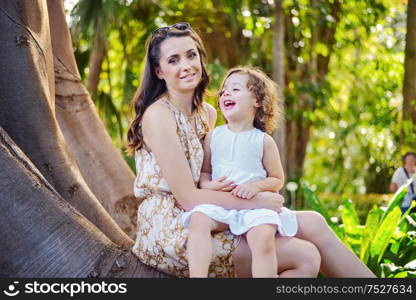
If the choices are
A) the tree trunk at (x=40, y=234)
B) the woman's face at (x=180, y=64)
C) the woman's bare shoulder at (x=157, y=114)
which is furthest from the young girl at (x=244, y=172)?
the tree trunk at (x=40, y=234)

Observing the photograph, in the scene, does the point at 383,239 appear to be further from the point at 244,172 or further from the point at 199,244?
the point at 199,244

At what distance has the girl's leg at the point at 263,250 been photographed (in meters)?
2.85

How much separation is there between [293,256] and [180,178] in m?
0.62

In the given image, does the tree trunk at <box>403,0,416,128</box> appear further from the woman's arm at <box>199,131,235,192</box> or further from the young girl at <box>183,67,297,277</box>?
the woman's arm at <box>199,131,235,192</box>

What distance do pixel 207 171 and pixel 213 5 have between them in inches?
377

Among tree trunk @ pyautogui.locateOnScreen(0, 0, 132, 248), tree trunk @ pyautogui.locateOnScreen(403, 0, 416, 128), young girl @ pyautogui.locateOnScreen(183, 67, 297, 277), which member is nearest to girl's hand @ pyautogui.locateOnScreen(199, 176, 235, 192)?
young girl @ pyautogui.locateOnScreen(183, 67, 297, 277)

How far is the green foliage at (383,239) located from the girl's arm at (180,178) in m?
1.39

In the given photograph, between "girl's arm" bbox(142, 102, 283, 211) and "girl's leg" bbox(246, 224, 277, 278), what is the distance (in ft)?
0.81

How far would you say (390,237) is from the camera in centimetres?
449

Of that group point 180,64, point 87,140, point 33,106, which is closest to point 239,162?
point 180,64

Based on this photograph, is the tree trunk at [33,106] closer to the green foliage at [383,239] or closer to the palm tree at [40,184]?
the palm tree at [40,184]

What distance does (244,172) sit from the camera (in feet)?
10.7

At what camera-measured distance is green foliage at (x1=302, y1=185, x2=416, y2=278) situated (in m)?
4.27

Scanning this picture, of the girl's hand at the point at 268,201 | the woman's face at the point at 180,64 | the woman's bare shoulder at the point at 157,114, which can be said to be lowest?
the girl's hand at the point at 268,201
